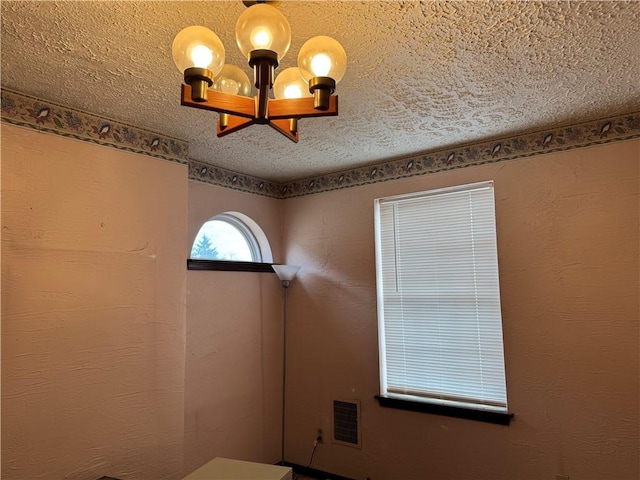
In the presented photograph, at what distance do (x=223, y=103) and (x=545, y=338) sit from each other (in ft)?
7.71

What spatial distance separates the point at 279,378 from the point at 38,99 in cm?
268

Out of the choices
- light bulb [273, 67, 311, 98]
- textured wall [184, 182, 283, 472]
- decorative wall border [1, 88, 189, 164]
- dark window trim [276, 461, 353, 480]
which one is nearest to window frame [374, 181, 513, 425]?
dark window trim [276, 461, 353, 480]

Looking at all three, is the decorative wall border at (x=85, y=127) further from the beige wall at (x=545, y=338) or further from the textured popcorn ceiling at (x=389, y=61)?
the beige wall at (x=545, y=338)

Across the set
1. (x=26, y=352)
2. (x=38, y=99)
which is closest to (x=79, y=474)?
(x=26, y=352)

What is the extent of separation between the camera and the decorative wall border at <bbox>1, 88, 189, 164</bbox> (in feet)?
6.82

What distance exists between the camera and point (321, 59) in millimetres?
1179

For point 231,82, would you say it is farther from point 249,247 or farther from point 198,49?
point 249,247

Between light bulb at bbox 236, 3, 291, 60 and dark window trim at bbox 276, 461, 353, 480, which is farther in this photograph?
dark window trim at bbox 276, 461, 353, 480

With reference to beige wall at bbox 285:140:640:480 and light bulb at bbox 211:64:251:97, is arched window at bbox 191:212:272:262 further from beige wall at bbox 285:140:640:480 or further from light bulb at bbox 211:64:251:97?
light bulb at bbox 211:64:251:97

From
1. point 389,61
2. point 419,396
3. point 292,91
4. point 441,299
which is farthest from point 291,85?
point 419,396

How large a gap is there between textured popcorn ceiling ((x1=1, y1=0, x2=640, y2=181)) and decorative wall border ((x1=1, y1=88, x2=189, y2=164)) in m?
0.06

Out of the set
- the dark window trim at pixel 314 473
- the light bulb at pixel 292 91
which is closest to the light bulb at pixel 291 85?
the light bulb at pixel 292 91

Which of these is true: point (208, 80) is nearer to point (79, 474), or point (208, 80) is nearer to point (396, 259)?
point (79, 474)

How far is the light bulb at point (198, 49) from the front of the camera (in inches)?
44.4
